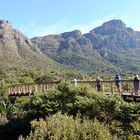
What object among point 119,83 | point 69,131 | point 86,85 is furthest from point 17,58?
point 69,131

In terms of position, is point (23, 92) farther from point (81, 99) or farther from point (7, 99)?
point (81, 99)

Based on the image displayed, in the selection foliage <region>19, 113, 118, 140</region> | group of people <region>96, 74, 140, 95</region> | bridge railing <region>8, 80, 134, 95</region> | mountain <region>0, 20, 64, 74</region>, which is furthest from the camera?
mountain <region>0, 20, 64, 74</region>

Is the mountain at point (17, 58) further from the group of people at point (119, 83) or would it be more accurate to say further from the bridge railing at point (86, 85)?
the group of people at point (119, 83)

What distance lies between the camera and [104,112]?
26594mm

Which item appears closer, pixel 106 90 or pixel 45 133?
pixel 45 133

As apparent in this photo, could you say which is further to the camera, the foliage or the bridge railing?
the bridge railing

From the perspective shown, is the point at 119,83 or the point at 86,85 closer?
the point at 119,83

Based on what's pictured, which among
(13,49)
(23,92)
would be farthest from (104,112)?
(13,49)

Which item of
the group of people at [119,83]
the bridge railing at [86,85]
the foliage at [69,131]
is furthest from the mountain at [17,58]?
the foliage at [69,131]

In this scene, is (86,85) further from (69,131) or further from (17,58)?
(17,58)

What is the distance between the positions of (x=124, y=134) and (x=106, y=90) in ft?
31.4

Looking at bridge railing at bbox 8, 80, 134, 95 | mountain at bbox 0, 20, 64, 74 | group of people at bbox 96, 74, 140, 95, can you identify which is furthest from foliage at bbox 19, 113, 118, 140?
mountain at bbox 0, 20, 64, 74

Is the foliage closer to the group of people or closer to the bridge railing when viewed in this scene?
the group of people

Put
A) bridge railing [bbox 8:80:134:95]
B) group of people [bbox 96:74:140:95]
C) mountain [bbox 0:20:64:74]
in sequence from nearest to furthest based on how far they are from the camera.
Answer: group of people [bbox 96:74:140:95], bridge railing [bbox 8:80:134:95], mountain [bbox 0:20:64:74]
